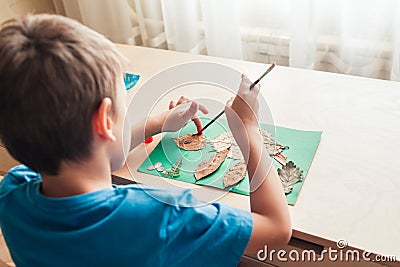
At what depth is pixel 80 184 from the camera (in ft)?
2.16

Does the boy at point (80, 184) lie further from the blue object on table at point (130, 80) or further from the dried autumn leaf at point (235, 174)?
the blue object on table at point (130, 80)

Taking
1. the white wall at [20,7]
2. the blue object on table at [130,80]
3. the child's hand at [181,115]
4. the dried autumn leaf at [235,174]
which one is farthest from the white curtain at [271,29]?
the dried autumn leaf at [235,174]

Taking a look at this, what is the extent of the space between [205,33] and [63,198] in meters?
1.13

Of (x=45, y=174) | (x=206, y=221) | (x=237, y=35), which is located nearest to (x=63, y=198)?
(x=45, y=174)

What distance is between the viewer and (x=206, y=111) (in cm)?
103

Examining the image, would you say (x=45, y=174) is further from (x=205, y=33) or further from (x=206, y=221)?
(x=205, y=33)

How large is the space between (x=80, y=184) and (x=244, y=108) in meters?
0.32

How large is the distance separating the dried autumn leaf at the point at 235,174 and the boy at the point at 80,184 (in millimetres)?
158

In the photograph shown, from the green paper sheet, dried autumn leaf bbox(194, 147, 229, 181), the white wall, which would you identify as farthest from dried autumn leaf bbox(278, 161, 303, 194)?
the white wall

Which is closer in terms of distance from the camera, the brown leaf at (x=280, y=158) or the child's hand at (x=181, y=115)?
the brown leaf at (x=280, y=158)

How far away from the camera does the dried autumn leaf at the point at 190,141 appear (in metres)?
0.97

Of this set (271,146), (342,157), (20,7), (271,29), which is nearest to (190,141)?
(271,146)

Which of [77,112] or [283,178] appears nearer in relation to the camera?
[77,112]

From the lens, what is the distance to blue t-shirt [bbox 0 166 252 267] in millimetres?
622
